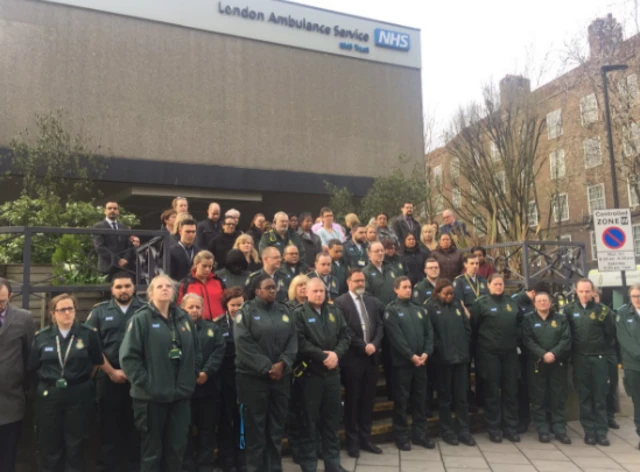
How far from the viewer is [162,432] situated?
4.52 metres

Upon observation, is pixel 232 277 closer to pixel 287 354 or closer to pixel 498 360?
pixel 287 354

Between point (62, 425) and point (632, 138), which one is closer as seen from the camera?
point (62, 425)

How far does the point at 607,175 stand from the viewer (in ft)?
70.8

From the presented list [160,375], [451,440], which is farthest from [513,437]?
[160,375]

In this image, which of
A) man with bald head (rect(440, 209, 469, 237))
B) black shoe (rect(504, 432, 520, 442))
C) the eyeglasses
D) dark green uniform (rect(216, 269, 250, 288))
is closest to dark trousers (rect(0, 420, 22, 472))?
the eyeglasses

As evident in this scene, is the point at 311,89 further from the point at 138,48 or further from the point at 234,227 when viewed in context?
the point at 234,227

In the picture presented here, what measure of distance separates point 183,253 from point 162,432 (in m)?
2.73

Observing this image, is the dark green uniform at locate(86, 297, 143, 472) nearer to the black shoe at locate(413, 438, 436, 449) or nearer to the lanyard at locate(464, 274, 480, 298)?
the black shoe at locate(413, 438, 436, 449)

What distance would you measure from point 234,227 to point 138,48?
11.7 m

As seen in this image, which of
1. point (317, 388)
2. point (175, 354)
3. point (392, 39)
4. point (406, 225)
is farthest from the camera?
point (392, 39)

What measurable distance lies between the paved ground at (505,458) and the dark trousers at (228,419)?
0.62 meters

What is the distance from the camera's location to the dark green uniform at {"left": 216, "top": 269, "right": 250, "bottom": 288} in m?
6.16

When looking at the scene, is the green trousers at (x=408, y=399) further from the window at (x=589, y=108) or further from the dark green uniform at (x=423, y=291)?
the window at (x=589, y=108)

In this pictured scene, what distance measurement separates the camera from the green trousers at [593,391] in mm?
6829
